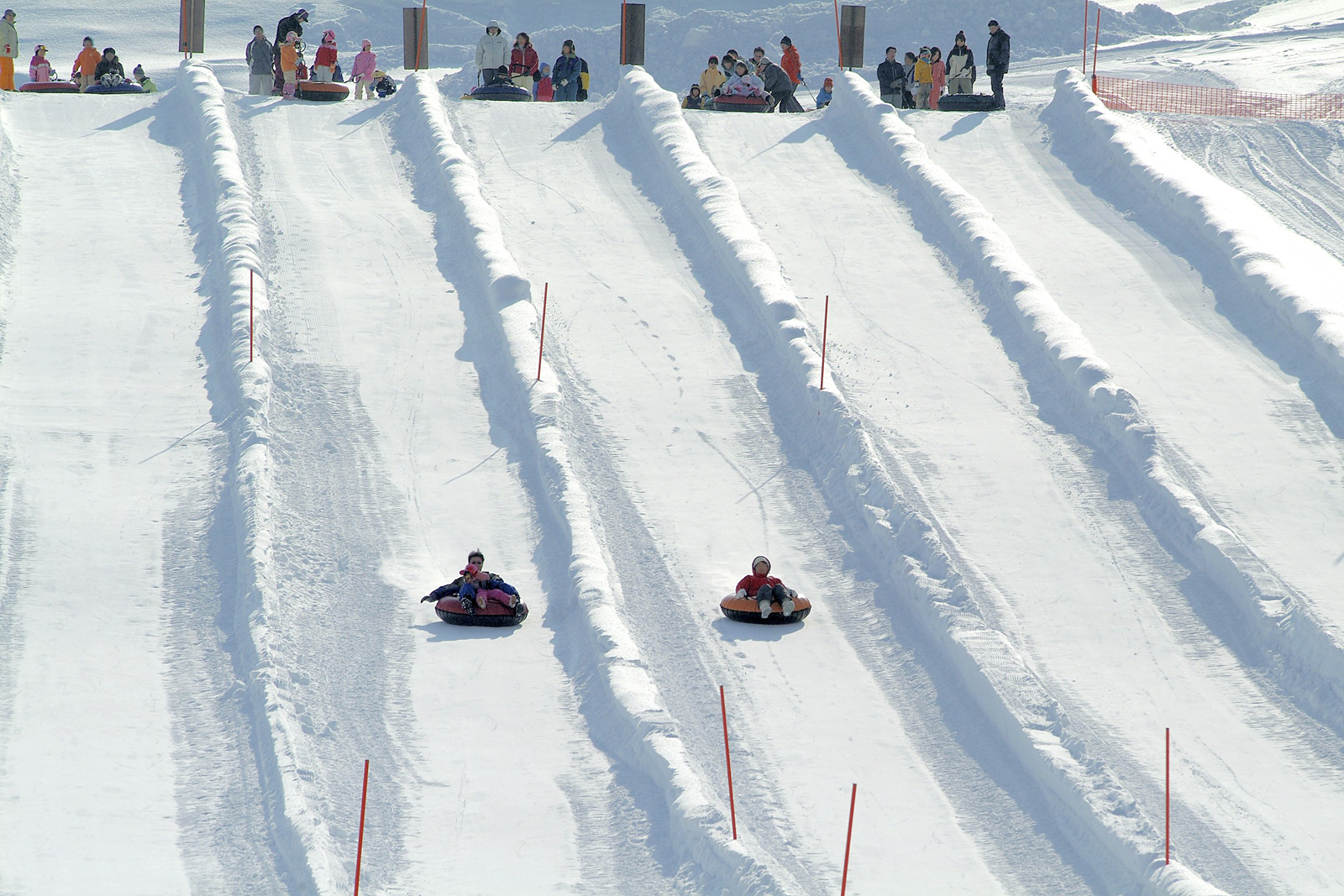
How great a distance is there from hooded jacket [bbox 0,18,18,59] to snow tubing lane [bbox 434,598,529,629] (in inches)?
622

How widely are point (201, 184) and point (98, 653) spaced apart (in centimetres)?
Answer: 945

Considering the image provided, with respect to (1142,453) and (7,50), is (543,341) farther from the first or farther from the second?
(7,50)

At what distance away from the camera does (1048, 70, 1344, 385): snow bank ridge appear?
49.2 feet

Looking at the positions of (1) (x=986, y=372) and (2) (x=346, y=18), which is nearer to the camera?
(1) (x=986, y=372)

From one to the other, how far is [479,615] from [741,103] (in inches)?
528

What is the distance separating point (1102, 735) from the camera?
9.53m

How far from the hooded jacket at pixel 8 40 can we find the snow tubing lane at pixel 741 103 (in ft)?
35.2

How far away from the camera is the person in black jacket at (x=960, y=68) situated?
882 inches

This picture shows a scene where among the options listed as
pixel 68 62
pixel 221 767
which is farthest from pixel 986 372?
pixel 68 62

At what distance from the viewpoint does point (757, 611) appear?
35.1 feet

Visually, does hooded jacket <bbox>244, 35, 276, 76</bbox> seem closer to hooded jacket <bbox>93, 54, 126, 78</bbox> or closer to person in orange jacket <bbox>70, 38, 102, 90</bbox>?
hooded jacket <bbox>93, 54, 126, 78</bbox>

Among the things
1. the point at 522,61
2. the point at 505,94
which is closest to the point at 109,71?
the point at 505,94

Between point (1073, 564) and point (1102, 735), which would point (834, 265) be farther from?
point (1102, 735)

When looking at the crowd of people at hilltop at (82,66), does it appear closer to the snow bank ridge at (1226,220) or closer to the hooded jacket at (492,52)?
the hooded jacket at (492,52)
